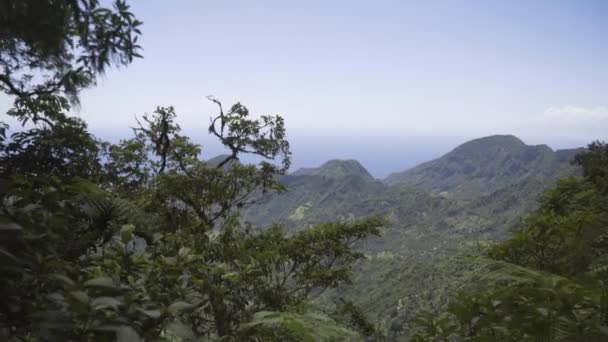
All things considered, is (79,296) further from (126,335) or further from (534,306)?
(534,306)

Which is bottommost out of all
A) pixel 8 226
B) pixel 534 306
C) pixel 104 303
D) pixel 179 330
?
pixel 534 306

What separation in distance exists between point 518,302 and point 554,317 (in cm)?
32

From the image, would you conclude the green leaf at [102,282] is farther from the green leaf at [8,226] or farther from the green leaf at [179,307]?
the green leaf at [8,226]

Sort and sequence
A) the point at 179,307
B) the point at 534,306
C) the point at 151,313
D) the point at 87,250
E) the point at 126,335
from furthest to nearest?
the point at 87,250 → the point at 534,306 → the point at 179,307 → the point at 151,313 → the point at 126,335

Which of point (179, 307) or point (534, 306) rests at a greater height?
point (179, 307)

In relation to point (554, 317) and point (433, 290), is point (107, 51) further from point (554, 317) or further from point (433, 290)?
point (433, 290)

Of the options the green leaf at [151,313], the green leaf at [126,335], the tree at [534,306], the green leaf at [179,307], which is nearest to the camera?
the green leaf at [126,335]

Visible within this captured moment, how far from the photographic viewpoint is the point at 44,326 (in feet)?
4.07

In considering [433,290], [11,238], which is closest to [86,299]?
[11,238]

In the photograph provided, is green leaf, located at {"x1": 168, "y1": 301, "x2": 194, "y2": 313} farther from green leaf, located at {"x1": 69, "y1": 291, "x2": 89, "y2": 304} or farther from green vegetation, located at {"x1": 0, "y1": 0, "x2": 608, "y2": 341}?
green leaf, located at {"x1": 69, "y1": 291, "x2": 89, "y2": 304}

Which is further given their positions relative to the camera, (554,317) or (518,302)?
(518,302)

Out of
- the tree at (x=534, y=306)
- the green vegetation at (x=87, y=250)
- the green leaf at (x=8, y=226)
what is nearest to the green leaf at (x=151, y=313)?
the green vegetation at (x=87, y=250)

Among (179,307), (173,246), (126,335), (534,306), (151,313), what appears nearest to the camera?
(126,335)

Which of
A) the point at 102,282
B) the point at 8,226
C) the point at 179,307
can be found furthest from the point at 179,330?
the point at 8,226
